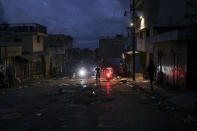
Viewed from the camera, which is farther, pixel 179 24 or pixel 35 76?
pixel 35 76

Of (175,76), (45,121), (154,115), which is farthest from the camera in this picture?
(175,76)

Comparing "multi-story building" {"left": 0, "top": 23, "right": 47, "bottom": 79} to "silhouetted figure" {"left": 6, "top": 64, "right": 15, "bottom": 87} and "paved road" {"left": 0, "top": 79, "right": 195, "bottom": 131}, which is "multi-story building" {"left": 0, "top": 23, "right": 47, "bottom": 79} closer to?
"silhouetted figure" {"left": 6, "top": 64, "right": 15, "bottom": 87}

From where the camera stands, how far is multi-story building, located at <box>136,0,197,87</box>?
653 inches

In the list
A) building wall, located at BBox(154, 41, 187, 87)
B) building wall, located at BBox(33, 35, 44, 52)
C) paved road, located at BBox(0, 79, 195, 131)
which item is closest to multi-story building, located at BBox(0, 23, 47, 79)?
building wall, located at BBox(33, 35, 44, 52)

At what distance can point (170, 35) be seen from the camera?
17.3 m

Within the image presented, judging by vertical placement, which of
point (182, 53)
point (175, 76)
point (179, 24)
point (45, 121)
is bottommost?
point (45, 121)

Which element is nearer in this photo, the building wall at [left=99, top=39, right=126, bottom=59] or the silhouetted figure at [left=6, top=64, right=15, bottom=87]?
the silhouetted figure at [left=6, top=64, right=15, bottom=87]

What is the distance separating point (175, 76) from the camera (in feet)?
62.0

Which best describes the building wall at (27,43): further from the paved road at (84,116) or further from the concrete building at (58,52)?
the paved road at (84,116)

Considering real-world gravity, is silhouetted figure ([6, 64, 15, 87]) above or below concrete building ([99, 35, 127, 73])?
below

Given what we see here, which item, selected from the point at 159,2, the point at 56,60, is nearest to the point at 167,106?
the point at 159,2

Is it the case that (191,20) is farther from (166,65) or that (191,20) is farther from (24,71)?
(24,71)

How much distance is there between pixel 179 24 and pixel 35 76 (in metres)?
20.0

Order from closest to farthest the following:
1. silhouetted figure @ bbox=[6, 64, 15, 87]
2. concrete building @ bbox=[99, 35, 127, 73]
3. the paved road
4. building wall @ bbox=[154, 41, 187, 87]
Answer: the paved road
building wall @ bbox=[154, 41, 187, 87]
silhouetted figure @ bbox=[6, 64, 15, 87]
concrete building @ bbox=[99, 35, 127, 73]
